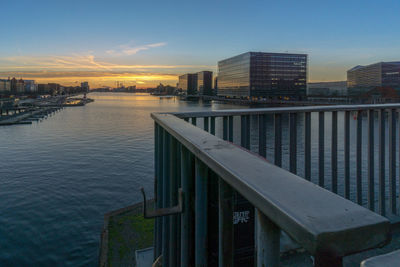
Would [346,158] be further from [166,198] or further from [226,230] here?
[226,230]

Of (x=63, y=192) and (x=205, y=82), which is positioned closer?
(x=63, y=192)

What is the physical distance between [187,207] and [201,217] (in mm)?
279

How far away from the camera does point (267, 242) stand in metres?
0.73

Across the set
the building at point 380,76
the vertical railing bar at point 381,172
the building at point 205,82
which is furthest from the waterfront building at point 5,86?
the vertical railing bar at point 381,172

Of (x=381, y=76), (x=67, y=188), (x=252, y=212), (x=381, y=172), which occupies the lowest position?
(x=67, y=188)

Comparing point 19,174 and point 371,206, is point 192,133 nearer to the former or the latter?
point 371,206

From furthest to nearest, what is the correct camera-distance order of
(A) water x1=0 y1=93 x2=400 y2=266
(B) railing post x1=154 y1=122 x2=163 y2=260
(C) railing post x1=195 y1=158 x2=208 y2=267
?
(A) water x1=0 y1=93 x2=400 y2=266 < (B) railing post x1=154 y1=122 x2=163 y2=260 < (C) railing post x1=195 y1=158 x2=208 y2=267

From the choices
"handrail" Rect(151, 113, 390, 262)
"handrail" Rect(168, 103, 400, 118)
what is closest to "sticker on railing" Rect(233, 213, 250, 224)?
"handrail" Rect(151, 113, 390, 262)

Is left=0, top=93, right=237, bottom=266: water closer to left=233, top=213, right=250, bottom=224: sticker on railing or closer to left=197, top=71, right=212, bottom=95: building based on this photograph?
left=233, top=213, right=250, bottom=224: sticker on railing

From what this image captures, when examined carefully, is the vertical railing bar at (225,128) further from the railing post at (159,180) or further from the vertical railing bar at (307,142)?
the vertical railing bar at (307,142)

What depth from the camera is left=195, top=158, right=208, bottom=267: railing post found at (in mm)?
1322

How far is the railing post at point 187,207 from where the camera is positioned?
1622 mm

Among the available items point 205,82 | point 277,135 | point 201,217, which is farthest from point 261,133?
point 205,82

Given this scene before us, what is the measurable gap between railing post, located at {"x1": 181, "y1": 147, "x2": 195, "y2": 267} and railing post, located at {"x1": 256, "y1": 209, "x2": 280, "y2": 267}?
911 mm
